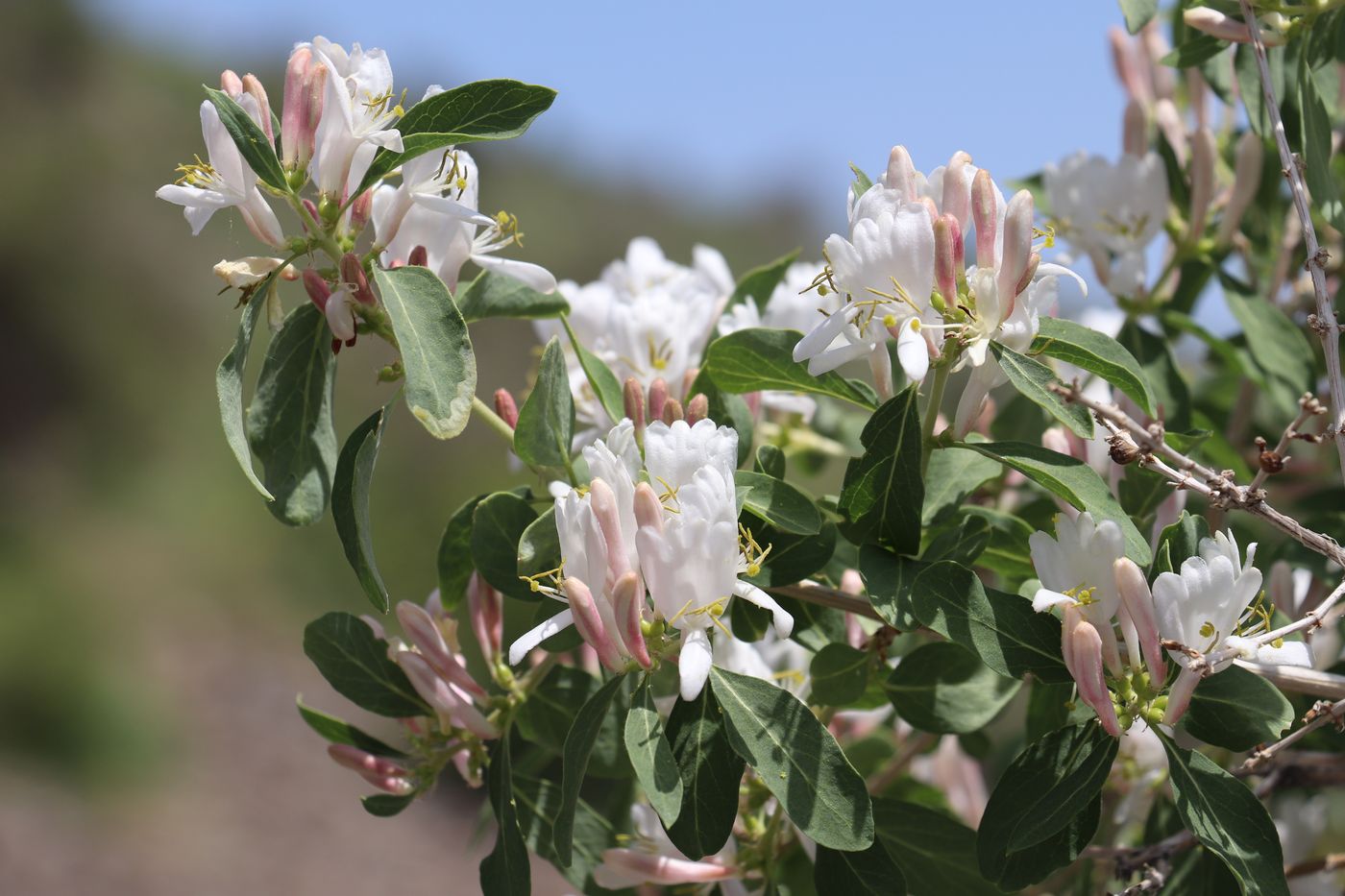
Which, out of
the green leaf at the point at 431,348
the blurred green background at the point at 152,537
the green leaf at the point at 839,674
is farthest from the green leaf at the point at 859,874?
the blurred green background at the point at 152,537

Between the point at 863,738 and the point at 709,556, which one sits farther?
the point at 863,738

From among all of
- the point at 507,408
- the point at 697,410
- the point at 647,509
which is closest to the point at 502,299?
the point at 507,408

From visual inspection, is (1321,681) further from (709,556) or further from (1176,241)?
(1176,241)

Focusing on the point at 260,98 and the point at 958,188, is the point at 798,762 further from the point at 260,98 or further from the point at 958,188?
the point at 260,98

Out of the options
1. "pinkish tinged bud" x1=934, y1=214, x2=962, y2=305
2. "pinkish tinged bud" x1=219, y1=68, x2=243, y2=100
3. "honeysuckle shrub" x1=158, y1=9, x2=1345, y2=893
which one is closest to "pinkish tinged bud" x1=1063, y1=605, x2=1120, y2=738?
"honeysuckle shrub" x1=158, y1=9, x2=1345, y2=893

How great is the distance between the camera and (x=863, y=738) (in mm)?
1407

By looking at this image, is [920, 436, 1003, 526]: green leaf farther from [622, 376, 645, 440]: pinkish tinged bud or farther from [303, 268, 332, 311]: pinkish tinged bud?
[303, 268, 332, 311]: pinkish tinged bud

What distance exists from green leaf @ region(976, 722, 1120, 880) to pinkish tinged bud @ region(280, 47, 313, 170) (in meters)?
0.71

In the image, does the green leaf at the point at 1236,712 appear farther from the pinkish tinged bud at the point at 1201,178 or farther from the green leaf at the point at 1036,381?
the pinkish tinged bud at the point at 1201,178

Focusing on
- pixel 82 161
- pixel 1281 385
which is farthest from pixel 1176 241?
pixel 82 161

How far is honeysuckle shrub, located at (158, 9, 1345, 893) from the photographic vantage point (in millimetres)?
841

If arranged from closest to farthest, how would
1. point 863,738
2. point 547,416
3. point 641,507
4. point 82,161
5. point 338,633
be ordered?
point 641,507
point 547,416
point 338,633
point 863,738
point 82,161

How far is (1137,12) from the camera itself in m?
1.16

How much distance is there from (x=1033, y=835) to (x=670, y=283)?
2.51 ft
